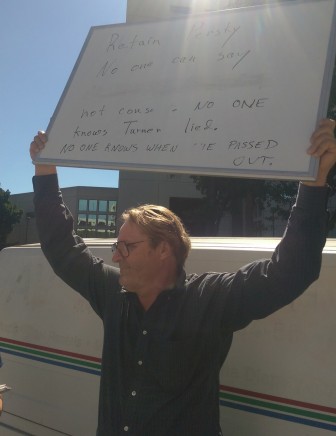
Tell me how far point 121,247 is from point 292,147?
0.76 metres

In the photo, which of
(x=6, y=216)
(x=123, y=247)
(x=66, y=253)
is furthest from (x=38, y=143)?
(x=6, y=216)

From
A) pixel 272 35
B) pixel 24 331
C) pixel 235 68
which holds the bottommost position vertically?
pixel 24 331

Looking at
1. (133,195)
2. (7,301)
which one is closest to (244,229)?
(133,195)

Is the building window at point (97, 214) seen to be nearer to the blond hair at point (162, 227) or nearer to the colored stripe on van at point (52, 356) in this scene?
the colored stripe on van at point (52, 356)

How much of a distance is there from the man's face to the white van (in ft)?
1.47

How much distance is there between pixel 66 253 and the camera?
7.13 ft

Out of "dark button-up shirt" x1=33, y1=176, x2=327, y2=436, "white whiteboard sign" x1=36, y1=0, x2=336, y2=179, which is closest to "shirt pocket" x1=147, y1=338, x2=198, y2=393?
"dark button-up shirt" x1=33, y1=176, x2=327, y2=436

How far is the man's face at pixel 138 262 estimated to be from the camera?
189 centimetres

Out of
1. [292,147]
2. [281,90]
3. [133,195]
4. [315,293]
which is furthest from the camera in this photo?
[133,195]

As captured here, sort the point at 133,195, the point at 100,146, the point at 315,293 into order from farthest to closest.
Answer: the point at 133,195
the point at 100,146
the point at 315,293

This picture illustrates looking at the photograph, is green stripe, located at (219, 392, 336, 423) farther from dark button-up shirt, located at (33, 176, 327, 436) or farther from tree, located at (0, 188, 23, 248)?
tree, located at (0, 188, 23, 248)

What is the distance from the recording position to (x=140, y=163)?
6.54ft

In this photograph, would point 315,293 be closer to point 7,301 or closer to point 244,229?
point 7,301

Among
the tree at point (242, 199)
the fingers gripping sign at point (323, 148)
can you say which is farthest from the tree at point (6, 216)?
the fingers gripping sign at point (323, 148)
